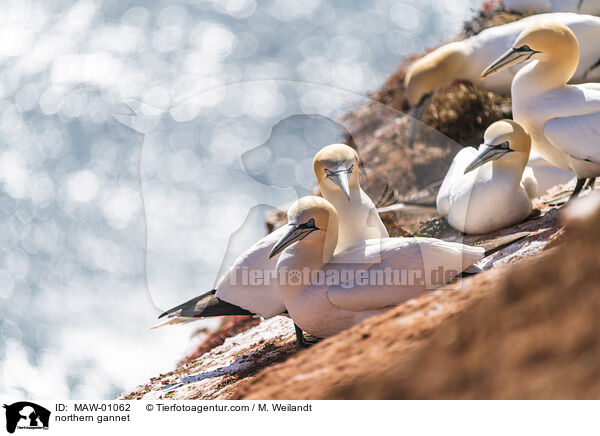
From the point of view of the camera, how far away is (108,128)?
23.2 ft

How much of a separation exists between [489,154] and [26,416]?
9.26 feet

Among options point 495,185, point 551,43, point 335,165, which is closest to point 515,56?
point 551,43

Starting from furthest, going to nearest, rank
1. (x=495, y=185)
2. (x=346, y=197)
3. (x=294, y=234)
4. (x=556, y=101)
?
(x=495, y=185) → (x=556, y=101) → (x=346, y=197) → (x=294, y=234)

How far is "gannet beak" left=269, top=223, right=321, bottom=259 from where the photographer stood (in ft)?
10.1

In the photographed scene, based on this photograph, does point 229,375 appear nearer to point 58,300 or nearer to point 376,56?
point 58,300

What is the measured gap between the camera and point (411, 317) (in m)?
2.14

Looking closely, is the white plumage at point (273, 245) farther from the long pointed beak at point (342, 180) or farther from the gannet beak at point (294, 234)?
the gannet beak at point (294, 234)

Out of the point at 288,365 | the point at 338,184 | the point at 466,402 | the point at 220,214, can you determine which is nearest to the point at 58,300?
the point at 220,214

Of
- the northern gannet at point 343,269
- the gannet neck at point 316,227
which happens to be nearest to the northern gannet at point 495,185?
the northern gannet at point 343,269

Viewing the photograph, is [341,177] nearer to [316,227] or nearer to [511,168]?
[316,227]

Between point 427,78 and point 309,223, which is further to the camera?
point 427,78

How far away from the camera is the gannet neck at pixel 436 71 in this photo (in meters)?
5.93

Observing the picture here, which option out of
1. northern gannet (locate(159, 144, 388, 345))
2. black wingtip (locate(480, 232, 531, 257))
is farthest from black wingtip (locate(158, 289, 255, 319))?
black wingtip (locate(480, 232, 531, 257))

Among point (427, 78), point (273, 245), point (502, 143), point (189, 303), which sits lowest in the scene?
point (189, 303)
